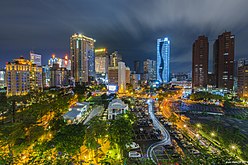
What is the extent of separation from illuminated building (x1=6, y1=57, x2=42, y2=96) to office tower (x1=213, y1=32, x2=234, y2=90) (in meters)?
54.6

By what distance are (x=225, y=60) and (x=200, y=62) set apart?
768cm

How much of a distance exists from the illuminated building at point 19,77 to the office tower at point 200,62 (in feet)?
171

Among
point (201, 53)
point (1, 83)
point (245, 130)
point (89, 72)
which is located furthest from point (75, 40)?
point (245, 130)

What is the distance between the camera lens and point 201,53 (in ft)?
162

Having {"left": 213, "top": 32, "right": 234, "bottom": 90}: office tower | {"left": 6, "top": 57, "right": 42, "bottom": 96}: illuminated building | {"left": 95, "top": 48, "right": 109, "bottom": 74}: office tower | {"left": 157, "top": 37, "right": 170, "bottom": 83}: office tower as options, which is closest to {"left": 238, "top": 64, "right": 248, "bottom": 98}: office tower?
{"left": 213, "top": 32, "right": 234, "bottom": 90}: office tower

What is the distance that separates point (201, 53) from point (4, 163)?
5670 cm

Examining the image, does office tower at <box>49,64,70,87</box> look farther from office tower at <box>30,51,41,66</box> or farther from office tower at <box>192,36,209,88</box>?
office tower at <box>192,36,209,88</box>

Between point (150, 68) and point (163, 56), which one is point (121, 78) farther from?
point (150, 68)

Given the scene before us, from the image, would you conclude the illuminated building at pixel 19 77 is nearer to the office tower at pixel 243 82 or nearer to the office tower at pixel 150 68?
the office tower at pixel 243 82

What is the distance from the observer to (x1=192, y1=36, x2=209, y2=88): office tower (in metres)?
48.6

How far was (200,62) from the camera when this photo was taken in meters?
49.5

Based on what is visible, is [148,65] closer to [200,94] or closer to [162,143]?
[200,94]

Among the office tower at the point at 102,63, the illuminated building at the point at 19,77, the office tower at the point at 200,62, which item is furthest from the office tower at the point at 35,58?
the office tower at the point at 200,62

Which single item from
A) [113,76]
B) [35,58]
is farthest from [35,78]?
[35,58]
